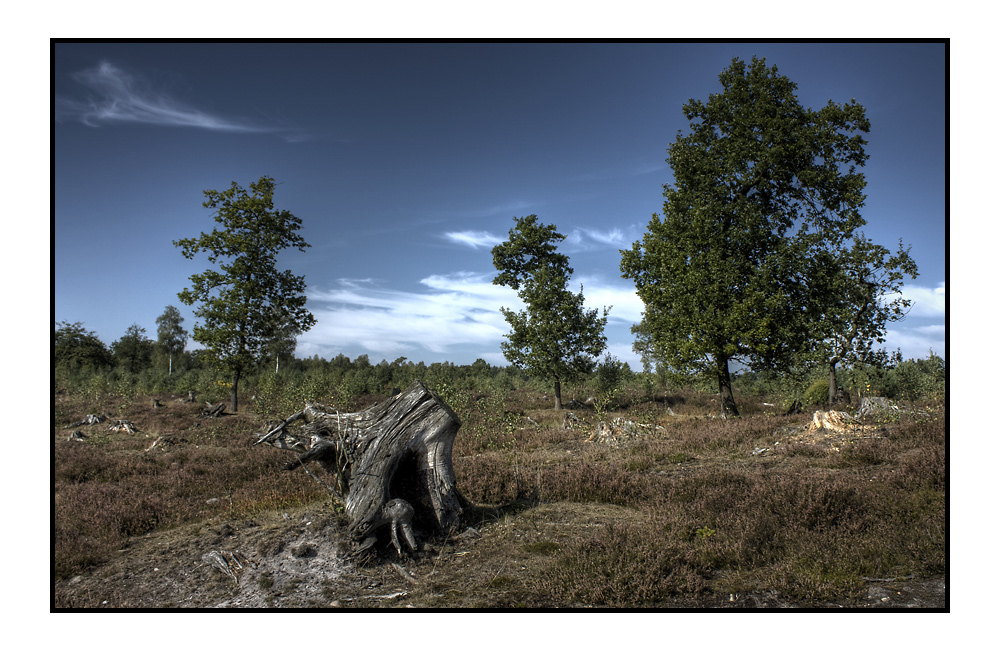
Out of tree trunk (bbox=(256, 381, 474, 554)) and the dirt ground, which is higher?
tree trunk (bbox=(256, 381, 474, 554))

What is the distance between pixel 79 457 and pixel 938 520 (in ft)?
55.4

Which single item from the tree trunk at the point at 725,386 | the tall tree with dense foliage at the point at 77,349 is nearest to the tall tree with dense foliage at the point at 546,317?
the tree trunk at the point at 725,386

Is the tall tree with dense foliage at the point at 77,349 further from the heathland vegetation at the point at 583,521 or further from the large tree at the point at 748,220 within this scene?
the large tree at the point at 748,220

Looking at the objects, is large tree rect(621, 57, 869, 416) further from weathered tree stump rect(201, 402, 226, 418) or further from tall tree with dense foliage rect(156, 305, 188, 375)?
tall tree with dense foliage rect(156, 305, 188, 375)

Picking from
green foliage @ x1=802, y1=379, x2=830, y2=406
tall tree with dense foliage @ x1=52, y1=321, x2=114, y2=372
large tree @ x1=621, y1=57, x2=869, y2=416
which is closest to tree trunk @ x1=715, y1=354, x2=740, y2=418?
large tree @ x1=621, y1=57, x2=869, y2=416

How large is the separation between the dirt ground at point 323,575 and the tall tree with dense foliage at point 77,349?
270 centimetres

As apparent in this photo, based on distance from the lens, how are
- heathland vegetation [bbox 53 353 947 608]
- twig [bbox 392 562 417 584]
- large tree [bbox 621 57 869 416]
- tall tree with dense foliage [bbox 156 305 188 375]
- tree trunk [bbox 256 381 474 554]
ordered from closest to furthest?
heathland vegetation [bbox 53 353 947 608] < twig [bbox 392 562 417 584] < tree trunk [bbox 256 381 474 554] < large tree [bbox 621 57 869 416] < tall tree with dense foliage [bbox 156 305 188 375]

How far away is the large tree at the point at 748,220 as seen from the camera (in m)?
18.4

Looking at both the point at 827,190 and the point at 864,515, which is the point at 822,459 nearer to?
the point at 864,515

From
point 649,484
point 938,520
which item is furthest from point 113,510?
point 938,520

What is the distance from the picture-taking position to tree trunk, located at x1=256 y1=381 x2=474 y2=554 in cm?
680

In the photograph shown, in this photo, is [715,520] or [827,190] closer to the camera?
[715,520]

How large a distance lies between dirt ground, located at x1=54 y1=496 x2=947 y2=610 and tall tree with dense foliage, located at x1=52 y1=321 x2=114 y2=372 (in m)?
2.70

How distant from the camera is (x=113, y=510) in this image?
7781 mm
